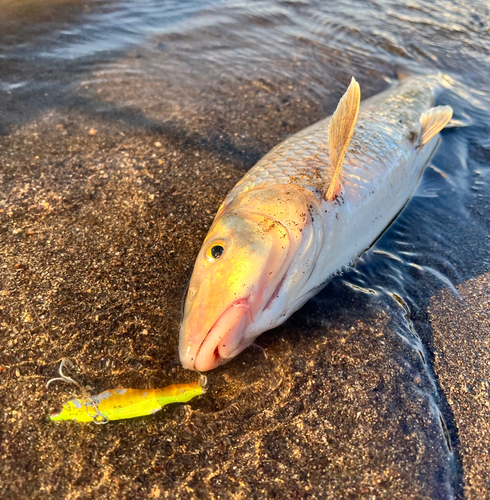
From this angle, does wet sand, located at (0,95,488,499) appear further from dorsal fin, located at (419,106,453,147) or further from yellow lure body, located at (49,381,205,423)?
dorsal fin, located at (419,106,453,147)

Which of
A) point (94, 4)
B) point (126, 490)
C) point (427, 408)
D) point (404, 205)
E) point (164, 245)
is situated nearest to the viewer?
point (126, 490)

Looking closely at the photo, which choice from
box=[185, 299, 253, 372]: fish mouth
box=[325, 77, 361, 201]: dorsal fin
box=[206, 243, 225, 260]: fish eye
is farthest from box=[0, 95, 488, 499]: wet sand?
box=[325, 77, 361, 201]: dorsal fin

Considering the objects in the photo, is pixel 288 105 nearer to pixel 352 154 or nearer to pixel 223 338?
pixel 352 154

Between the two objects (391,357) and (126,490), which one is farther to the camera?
(391,357)

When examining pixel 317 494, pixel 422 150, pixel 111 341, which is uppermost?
pixel 422 150

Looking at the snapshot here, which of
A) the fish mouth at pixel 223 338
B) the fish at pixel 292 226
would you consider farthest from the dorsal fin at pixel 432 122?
the fish mouth at pixel 223 338

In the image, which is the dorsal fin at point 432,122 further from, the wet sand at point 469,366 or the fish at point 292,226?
the wet sand at point 469,366

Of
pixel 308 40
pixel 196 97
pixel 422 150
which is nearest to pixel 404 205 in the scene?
pixel 422 150

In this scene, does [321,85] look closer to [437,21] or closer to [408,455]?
[437,21]
